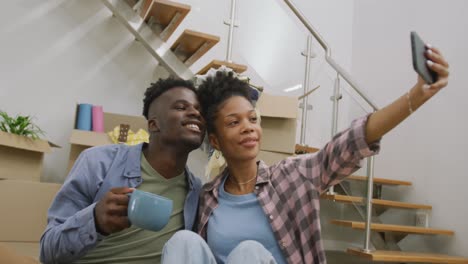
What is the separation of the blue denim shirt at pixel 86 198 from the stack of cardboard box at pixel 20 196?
41.5 inches

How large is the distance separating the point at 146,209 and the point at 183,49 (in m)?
2.33

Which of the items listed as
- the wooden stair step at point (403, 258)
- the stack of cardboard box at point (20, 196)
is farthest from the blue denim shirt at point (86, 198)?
the wooden stair step at point (403, 258)

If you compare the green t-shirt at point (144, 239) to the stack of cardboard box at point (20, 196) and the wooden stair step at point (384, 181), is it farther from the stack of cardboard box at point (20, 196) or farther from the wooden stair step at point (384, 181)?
the wooden stair step at point (384, 181)

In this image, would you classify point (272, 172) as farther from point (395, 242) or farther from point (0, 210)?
point (395, 242)

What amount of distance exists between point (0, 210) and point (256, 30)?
75.8 inches

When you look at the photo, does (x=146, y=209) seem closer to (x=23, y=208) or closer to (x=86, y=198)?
(x=86, y=198)

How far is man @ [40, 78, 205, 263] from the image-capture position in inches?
45.1

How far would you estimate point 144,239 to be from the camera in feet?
4.29

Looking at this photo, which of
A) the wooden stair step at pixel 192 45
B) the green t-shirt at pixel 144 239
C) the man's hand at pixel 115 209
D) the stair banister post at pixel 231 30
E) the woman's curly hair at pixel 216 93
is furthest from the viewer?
the stair banister post at pixel 231 30

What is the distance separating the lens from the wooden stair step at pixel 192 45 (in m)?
2.80

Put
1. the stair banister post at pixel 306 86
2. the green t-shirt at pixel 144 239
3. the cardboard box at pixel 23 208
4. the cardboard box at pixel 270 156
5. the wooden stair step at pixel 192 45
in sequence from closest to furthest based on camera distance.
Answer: the green t-shirt at pixel 144 239, the cardboard box at pixel 23 208, the cardboard box at pixel 270 156, the wooden stair step at pixel 192 45, the stair banister post at pixel 306 86

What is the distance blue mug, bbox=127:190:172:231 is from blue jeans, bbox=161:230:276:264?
11 cm

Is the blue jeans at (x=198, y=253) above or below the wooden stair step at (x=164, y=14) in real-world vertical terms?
below

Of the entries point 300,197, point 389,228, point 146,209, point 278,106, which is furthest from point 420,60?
point 389,228
